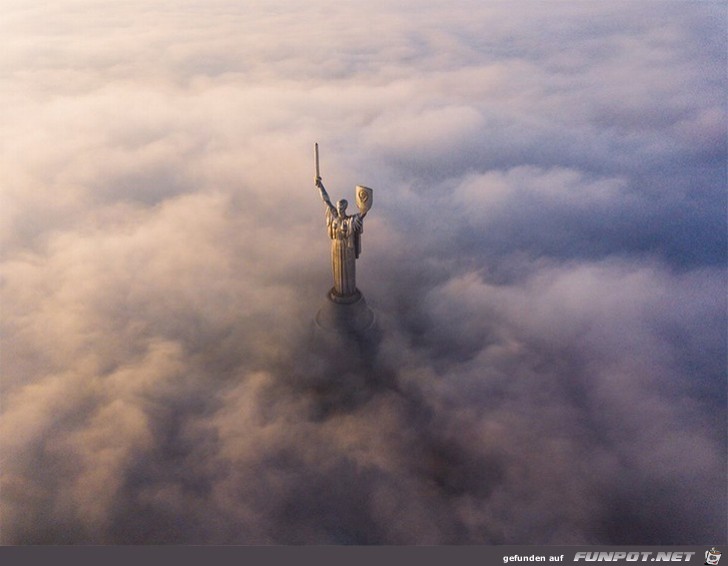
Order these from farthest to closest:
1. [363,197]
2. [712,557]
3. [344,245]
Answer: [344,245]
[363,197]
[712,557]

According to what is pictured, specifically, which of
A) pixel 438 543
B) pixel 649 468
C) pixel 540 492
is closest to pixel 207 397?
pixel 438 543

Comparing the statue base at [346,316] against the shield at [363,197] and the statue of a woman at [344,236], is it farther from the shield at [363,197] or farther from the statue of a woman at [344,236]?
the shield at [363,197]

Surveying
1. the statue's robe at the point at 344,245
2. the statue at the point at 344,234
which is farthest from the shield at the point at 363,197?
the statue's robe at the point at 344,245

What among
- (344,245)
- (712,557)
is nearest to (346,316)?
(344,245)

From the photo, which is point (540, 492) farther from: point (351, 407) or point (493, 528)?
point (351, 407)

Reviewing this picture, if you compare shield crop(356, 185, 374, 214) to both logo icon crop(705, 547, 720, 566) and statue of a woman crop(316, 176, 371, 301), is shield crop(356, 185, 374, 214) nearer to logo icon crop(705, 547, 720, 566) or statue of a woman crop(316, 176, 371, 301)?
statue of a woman crop(316, 176, 371, 301)

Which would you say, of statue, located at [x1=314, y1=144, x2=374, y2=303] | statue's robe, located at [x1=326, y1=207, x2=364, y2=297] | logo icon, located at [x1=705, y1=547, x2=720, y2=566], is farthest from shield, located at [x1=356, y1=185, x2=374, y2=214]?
logo icon, located at [x1=705, y1=547, x2=720, y2=566]

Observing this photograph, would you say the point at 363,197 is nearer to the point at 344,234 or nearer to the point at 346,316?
the point at 344,234
